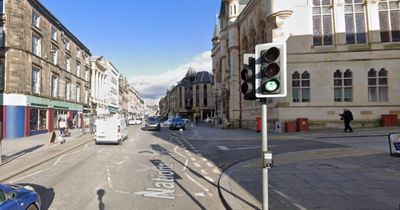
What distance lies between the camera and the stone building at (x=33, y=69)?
24.0 m

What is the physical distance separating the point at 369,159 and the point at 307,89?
678 inches

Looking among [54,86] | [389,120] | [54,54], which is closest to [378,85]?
[389,120]

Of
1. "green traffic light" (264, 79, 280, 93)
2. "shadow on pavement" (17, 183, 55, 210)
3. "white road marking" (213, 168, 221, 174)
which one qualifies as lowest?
"white road marking" (213, 168, 221, 174)

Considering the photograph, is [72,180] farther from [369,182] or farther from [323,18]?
[323,18]

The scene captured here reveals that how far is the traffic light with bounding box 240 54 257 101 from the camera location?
521 cm

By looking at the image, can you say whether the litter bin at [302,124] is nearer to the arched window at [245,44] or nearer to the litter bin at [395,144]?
the litter bin at [395,144]

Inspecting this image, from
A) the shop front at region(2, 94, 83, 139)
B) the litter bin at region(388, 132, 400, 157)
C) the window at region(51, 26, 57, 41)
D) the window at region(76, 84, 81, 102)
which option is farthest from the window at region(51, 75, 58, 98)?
the litter bin at region(388, 132, 400, 157)

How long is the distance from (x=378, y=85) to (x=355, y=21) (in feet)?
20.6

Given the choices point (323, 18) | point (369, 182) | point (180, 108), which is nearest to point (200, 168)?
point (369, 182)

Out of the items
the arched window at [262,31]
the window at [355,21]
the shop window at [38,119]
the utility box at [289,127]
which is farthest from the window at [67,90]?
the window at [355,21]

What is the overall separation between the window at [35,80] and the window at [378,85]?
3111 centimetres

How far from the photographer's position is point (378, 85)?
26531 millimetres

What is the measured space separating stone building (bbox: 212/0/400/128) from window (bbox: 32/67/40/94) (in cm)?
2276

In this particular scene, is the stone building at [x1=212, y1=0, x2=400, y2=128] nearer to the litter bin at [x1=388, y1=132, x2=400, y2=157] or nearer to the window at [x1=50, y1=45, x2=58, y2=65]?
the litter bin at [x1=388, y1=132, x2=400, y2=157]
